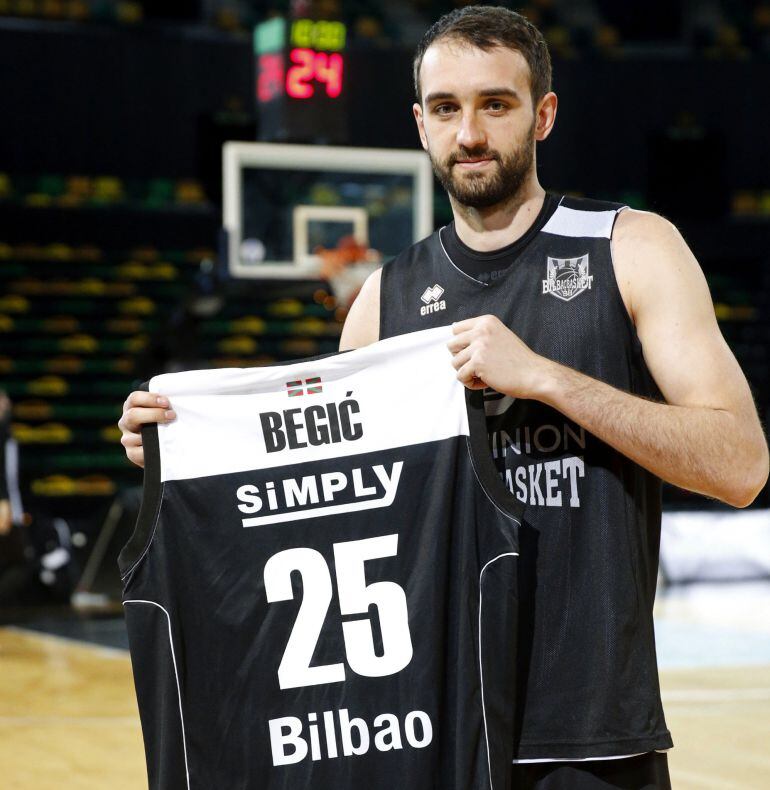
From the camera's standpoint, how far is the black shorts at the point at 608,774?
2.08 meters

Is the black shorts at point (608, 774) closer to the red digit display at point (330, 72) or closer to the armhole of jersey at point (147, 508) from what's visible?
the armhole of jersey at point (147, 508)

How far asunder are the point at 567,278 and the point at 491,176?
22 cm

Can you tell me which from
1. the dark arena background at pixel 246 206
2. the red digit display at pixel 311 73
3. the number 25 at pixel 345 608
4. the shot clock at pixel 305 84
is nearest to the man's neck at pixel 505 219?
the number 25 at pixel 345 608

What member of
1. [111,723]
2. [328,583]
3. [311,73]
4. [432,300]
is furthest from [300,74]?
[328,583]

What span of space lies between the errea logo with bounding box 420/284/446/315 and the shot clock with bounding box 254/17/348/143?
24.7ft

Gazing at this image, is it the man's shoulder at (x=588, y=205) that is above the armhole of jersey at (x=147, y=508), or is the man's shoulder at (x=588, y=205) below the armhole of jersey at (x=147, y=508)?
above

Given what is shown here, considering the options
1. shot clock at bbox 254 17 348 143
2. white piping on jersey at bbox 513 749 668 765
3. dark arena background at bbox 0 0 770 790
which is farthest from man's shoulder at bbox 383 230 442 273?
shot clock at bbox 254 17 348 143

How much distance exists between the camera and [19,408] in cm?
1564

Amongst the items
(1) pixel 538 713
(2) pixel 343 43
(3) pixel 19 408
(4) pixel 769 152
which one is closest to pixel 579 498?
(1) pixel 538 713

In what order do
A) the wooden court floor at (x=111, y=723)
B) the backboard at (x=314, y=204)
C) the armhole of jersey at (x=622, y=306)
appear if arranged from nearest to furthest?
A: the armhole of jersey at (x=622, y=306) < the wooden court floor at (x=111, y=723) < the backboard at (x=314, y=204)

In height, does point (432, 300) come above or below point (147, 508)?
above

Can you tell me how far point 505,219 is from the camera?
2.26m

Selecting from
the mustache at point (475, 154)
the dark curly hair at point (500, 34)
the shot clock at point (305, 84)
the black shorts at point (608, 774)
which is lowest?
the black shorts at point (608, 774)

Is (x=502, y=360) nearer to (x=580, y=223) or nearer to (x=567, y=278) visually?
(x=567, y=278)
